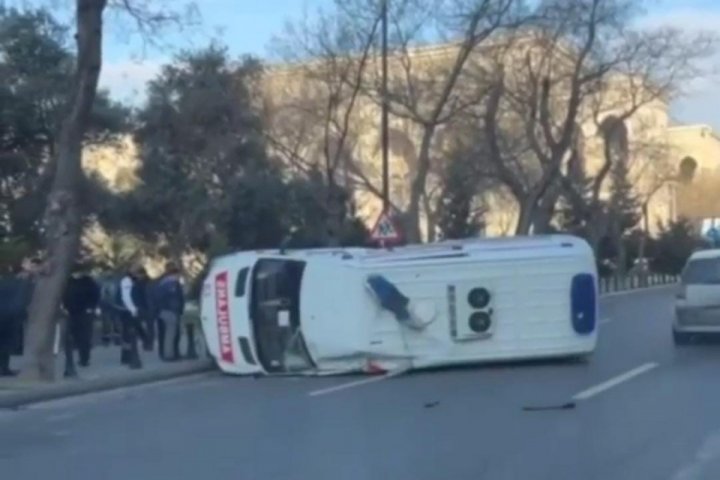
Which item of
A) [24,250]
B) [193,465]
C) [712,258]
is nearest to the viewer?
[193,465]

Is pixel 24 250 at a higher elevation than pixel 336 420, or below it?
higher

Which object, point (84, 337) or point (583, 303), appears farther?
point (84, 337)

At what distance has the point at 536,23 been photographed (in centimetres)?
5509

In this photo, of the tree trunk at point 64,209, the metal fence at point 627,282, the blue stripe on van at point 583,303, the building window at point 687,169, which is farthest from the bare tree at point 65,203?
the building window at point 687,169

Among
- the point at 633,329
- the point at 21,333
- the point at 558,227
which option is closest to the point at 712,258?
the point at 633,329

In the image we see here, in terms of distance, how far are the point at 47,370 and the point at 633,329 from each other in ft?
56.1

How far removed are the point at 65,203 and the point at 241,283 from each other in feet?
9.93

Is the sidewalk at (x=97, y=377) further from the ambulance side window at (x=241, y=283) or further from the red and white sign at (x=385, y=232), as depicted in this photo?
the red and white sign at (x=385, y=232)

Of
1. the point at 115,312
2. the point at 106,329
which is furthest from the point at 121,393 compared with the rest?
the point at 106,329

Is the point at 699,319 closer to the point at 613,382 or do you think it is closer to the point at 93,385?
the point at 613,382

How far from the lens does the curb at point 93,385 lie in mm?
24844

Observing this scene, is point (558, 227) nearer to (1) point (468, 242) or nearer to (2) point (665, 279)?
(2) point (665, 279)

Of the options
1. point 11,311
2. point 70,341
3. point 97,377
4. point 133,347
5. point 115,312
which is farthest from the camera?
point 115,312

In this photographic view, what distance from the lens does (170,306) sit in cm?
3131
